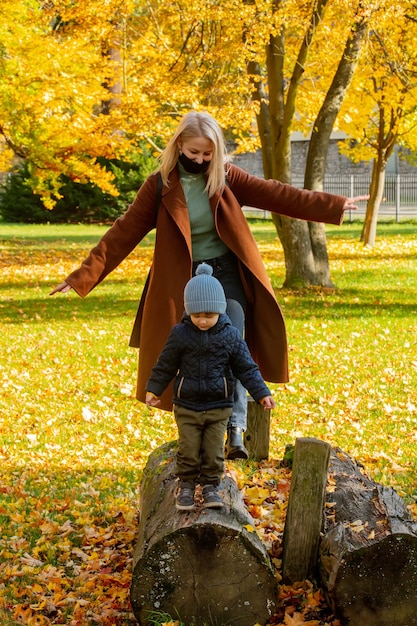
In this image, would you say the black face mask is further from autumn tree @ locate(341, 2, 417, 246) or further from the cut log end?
autumn tree @ locate(341, 2, 417, 246)

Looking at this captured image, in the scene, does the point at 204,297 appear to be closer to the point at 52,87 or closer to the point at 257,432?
the point at 257,432

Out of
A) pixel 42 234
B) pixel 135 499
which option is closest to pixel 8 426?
pixel 135 499

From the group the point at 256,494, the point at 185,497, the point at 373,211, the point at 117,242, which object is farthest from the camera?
the point at 373,211

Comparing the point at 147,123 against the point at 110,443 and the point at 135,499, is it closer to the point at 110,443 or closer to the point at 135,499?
the point at 110,443

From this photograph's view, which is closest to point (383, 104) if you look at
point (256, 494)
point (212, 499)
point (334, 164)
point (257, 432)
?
point (257, 432)

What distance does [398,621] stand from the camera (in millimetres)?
4227

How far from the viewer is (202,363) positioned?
425 cm

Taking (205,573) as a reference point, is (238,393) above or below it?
above

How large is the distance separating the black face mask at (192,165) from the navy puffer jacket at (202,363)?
102 centimetres

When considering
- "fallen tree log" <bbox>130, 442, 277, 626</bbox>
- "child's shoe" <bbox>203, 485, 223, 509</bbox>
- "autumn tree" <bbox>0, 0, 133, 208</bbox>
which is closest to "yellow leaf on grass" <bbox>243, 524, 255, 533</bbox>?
"fallen tree log" <bbox>130, 442, 277, 626</bbox>

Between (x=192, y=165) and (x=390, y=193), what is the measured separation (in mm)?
35984

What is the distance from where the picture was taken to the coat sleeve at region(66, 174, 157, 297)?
510cm

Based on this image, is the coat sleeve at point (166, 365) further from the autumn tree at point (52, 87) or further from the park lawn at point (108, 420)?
the autumn tree at point (52, 87)

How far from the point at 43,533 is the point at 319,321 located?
7.70m
